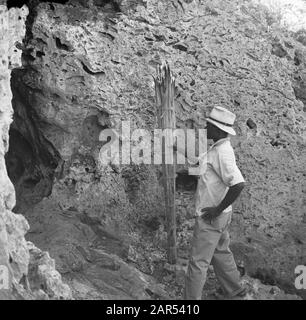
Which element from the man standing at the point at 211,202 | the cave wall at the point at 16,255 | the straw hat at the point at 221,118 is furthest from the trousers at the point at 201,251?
the cave wall at the point at 16,255

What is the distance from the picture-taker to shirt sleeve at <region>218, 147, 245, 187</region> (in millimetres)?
5156

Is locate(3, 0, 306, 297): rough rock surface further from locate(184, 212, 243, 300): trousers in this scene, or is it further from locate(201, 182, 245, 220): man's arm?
locate(201, 182, 245, 220): man's arm

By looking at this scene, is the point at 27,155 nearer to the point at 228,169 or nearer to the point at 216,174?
the point at 216,174

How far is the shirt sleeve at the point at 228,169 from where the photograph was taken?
5156 millimetres

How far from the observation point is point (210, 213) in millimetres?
5266

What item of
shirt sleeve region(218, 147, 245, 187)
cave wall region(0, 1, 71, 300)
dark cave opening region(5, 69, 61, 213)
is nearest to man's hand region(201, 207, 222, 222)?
shirt sleeve region(218, 147, 245, 187)

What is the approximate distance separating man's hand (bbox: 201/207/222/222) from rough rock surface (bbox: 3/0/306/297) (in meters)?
1.13

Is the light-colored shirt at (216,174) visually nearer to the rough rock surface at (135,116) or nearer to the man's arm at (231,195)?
the man's arm at (231,195)

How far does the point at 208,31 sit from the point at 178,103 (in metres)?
1.02

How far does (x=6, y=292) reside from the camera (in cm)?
424

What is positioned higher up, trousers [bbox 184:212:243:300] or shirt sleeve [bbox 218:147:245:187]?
shirt sleeve [bbox 218:147:245:187]

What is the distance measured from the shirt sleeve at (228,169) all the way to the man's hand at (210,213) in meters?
0.22

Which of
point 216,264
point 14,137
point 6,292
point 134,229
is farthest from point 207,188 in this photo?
point 14,137

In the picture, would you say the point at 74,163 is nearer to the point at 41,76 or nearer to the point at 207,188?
the point at 41,76
